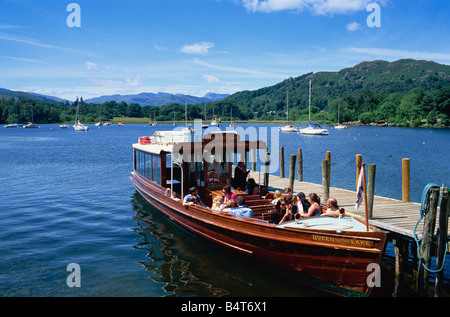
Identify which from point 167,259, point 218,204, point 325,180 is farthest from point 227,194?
point 325,180

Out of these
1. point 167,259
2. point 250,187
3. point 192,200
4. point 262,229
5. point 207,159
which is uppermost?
point 207,159

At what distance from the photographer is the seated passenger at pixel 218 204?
41.7 ft

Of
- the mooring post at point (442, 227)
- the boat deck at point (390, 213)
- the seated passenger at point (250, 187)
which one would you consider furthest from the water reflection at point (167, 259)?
the mooring post at point (442, 227)

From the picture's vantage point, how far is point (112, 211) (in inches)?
813

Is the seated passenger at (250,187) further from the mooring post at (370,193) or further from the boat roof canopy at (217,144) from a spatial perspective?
the mooring post at (370,193)

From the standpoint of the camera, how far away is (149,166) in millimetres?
19500

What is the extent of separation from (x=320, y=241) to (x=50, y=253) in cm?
1041

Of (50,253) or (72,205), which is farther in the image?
(72,205)

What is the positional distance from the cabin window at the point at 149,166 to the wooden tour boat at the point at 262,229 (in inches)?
3.5

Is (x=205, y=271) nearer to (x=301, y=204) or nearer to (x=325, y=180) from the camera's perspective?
(x=301, y=204)

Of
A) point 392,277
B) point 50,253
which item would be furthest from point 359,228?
point 50,253

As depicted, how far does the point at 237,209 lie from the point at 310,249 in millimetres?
3058

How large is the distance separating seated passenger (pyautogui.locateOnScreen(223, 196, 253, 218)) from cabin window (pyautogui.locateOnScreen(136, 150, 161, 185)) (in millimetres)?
5818
